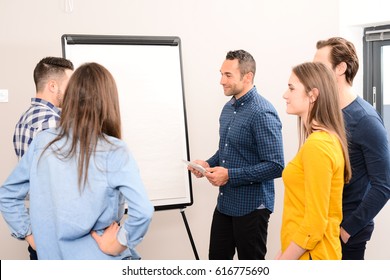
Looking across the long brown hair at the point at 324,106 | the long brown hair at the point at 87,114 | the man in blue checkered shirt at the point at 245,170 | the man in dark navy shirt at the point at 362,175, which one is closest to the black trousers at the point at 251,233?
the man in blue checkered shirt at the point at 245,170

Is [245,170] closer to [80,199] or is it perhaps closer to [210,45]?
[80,199]

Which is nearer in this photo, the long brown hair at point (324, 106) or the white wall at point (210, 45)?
the long brown hair at point (324, 106)

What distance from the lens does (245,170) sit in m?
2.50

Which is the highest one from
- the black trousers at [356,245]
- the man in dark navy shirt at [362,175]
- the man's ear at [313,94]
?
the man's ear at [313,94]

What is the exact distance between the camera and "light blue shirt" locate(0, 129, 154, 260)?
1.55 m

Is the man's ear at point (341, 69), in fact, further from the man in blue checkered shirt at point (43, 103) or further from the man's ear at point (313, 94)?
the man in blue checkered shirt at point (43, 103)

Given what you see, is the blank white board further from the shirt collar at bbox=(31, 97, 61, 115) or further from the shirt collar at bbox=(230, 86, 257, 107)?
the shirt collar at bbox=(31, 97, 61, 115)

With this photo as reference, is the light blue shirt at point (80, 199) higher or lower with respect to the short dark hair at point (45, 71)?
lower

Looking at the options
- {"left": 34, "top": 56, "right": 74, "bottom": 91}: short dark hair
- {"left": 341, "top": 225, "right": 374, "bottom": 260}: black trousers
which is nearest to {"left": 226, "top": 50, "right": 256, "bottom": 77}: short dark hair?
{"left": 34, "top": 56, "right": 74, "bottom": 91}: short dark hair

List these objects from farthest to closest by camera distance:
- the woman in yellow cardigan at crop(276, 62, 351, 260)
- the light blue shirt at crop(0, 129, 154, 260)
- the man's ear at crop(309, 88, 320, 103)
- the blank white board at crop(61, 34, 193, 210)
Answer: the blank white board at crop(61, 34, 193, 210) → the man's ear at crop(309, 88, 320, 103) → the woman in yellow cardigan at crop(276, 62, 351, 260) → the light blue shirt at crop(0, 129, 154, 260)

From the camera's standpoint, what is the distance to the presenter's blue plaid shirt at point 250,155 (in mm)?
2502

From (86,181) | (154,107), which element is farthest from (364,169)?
(154,107)

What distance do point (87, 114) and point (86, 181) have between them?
22cm

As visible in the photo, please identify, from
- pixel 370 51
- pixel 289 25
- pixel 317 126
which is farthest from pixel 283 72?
pixel 317 126
